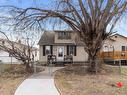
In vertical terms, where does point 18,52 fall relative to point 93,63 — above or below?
above

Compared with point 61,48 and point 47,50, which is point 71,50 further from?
point 47,50

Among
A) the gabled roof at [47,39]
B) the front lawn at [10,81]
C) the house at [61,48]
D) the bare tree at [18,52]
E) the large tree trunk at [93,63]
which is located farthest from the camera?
the gabled roof at [47,39]

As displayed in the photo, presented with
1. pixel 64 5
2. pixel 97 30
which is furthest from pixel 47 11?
pixel 97 30

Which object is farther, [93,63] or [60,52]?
[60,52]

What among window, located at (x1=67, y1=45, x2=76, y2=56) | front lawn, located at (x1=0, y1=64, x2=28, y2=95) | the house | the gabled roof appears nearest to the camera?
front lawn, located at (x1=0, y1=64, x2=28, y2=95)

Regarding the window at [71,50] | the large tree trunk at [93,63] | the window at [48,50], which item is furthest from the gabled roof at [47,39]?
the large tree trunk at [93,63]

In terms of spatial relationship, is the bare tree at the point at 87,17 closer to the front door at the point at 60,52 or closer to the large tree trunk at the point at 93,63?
the large tree trunk at the point at 93,63

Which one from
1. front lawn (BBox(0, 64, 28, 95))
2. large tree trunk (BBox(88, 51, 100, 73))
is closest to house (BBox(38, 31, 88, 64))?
large tree trunk (BBox(88, 51, 100, 73))

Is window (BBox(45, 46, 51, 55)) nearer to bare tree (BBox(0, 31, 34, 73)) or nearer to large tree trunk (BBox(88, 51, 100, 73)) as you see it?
bare tree (BBox(0, 31, 34, 73))

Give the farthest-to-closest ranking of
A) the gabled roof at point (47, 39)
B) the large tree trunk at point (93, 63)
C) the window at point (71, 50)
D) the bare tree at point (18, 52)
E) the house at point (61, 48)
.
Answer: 1. the window at point (71, 50)
2. the gabled roof at point (47, 39)
3. the house at point (61, 48)
4. the bare tree at point (18, 52)
5. the large tree trunk at point (93, 63)

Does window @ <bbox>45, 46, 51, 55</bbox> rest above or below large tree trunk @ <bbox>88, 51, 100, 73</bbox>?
above

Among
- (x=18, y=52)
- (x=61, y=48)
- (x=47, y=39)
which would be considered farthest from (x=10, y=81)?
(x=47, y=39)

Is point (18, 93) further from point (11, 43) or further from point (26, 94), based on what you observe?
point (11, 43)

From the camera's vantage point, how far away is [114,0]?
18234mm
